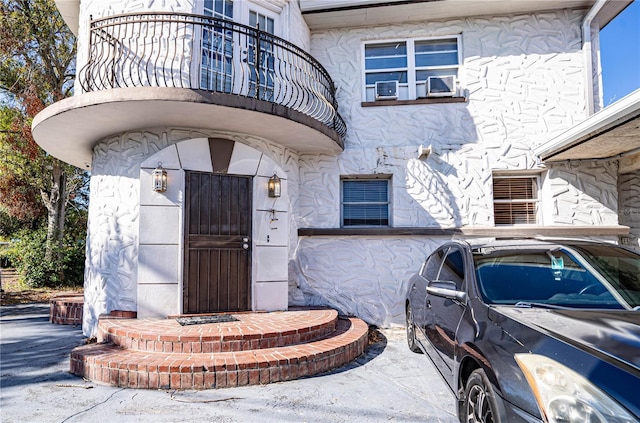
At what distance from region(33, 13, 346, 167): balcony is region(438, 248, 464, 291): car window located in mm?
3180

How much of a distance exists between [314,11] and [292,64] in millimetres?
1489

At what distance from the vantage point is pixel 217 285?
6.09 metres

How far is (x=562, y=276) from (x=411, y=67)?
5857 millimetres

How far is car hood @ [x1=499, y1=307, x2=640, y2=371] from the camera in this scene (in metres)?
1.93

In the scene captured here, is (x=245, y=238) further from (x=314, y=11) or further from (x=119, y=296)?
(x=314, y=11)

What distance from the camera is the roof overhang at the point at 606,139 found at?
4875 millimetres

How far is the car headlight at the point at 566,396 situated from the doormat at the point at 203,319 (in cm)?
435

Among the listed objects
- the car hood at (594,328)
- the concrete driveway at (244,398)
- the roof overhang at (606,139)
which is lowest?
the concrete driveway at (244,398)

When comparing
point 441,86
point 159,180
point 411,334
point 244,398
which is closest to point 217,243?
point 159,180

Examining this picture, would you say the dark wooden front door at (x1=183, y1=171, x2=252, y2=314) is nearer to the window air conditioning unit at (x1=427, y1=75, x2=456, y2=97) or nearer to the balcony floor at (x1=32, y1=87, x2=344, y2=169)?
the balcony floor at (x1=32, y1=87, x2=344, y2=169)

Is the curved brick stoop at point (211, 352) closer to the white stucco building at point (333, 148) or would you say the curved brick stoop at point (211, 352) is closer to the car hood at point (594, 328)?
the white stucco building at point (333, 148)

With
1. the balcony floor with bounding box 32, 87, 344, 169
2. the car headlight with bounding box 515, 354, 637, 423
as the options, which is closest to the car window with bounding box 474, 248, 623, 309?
the car headlight with bounding box 515, 354, 637, 423

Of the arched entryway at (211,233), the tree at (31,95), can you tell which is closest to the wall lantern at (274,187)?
the arched entryway at (211,233)

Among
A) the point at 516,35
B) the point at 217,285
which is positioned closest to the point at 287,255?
the point at 217,285
